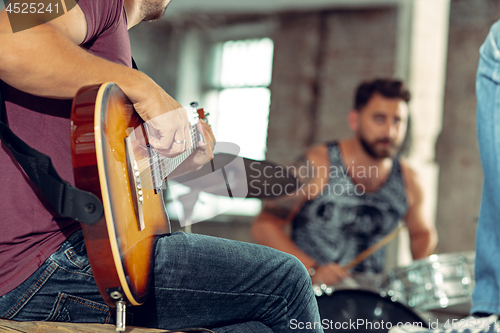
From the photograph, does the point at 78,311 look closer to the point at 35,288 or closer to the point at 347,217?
the point at 35,288

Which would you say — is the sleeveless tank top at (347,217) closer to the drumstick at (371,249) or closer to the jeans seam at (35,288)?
the drumstick at (371,249)

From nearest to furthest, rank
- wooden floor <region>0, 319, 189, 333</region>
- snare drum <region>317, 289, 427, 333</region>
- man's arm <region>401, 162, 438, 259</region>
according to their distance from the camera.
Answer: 1. wooden floor <region>0, 319, 189, 333</region>
2. snare drum <region>317, 289, 427, 333</region>
3. man's arm <region>401, 162, 438, 259</region>

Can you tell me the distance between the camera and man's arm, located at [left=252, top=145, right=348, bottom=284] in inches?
90.5

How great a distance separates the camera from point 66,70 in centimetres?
72

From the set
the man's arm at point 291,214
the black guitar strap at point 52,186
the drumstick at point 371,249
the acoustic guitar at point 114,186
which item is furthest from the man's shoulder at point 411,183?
the black guitar strap at point 52,186

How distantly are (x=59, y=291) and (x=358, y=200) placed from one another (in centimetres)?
201

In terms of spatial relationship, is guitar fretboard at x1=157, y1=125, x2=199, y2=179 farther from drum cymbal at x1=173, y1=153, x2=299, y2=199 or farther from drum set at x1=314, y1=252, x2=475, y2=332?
drum set at x1=314, y1=252, x2=475, y2=332

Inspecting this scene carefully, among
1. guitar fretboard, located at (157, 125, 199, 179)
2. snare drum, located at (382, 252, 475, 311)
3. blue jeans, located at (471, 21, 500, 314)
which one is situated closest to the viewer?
blue jeans, located at (471, 21, 500, 314)

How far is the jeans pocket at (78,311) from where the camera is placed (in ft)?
2.62

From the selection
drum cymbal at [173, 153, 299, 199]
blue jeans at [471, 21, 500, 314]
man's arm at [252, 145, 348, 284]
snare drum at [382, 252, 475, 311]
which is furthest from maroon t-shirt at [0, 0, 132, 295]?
snare drum at [382, 252, 475, 311]

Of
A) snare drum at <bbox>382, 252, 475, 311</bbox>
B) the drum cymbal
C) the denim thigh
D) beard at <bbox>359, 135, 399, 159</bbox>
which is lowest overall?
snare drum at <bbox>382, 252, 475, 311</bbox>

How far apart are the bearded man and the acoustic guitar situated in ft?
5.21

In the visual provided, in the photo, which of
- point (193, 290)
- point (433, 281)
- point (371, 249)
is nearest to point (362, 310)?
point (433, 281)

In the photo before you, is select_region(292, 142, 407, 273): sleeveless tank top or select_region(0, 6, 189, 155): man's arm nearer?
select_region(0, 6, 189, 155): man's arm
